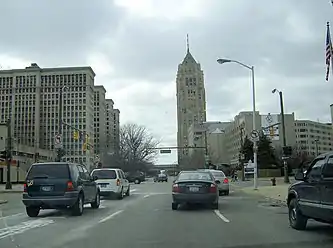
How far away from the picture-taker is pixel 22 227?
1284 centimetres

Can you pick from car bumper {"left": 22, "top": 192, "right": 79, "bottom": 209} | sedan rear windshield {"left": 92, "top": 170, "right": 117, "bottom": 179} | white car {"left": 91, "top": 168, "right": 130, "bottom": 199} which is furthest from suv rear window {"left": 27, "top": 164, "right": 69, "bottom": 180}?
sedan rear windshield {"left": 92, "top": 170, "right": 117, "bottom": 179}

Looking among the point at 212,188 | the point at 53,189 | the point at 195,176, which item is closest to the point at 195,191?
the point at 212,188

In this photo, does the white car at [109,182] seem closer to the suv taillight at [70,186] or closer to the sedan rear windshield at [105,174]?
the sedan rear windshield at [105,174]

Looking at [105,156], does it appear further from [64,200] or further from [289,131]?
[64,200]

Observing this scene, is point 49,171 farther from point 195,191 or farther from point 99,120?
point 99,120

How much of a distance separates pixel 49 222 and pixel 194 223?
4404mm

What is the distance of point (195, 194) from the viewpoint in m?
17.7

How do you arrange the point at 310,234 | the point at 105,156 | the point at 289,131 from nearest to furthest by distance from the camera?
the point at 310,234 < the point at 105,156 < the point at 289,131

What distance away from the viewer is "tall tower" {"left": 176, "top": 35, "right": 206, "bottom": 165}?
486ft

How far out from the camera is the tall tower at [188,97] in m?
148

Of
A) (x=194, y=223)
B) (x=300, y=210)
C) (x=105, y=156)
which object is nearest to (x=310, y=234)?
(x=300, y=210)

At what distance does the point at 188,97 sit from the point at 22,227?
462ft

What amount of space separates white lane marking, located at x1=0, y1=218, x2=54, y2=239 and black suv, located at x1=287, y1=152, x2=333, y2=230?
702 cm

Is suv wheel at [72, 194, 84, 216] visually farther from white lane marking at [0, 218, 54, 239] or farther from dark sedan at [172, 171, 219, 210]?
dark sedan at [172, 171, 219, 210]
